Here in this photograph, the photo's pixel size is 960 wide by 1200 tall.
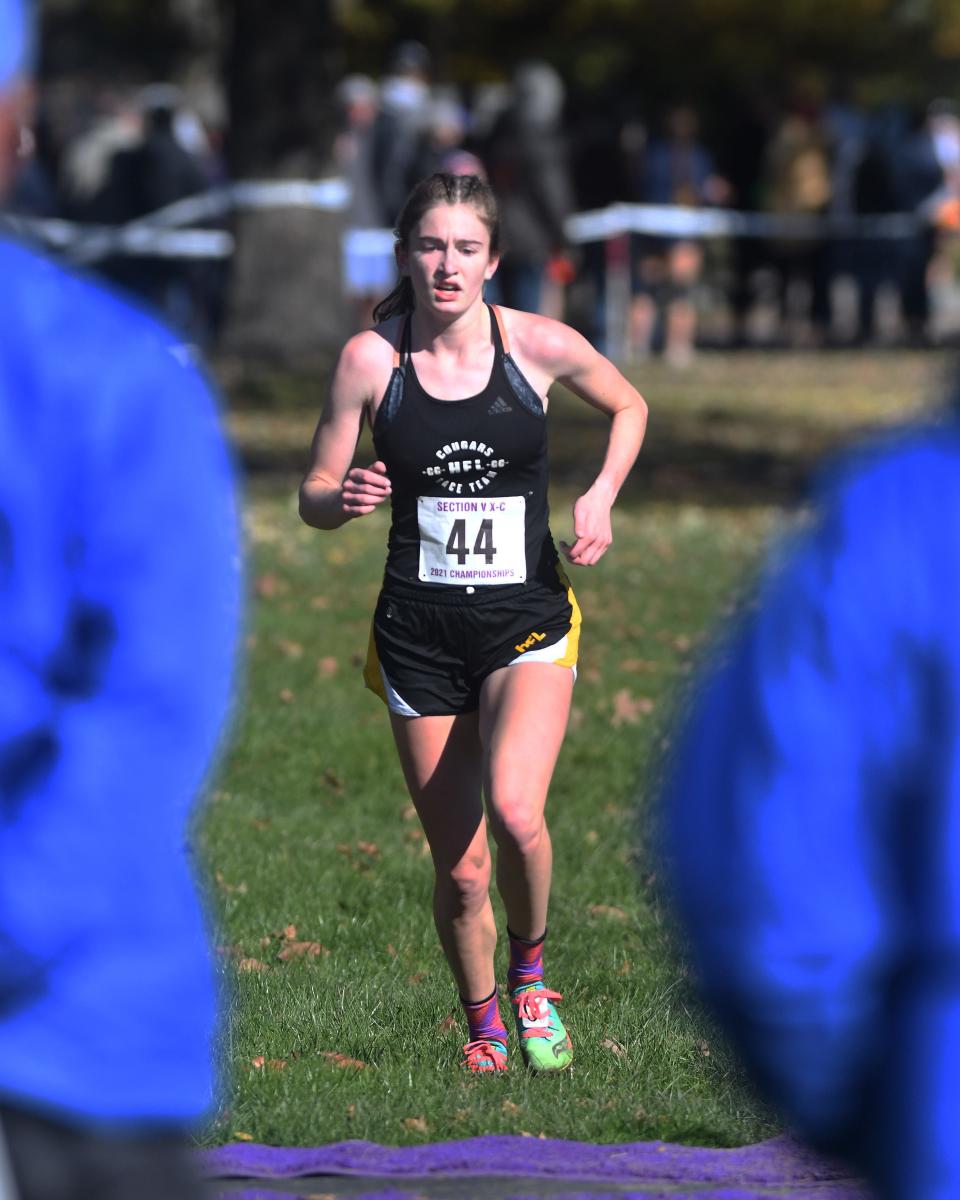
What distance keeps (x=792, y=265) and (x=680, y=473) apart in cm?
1022

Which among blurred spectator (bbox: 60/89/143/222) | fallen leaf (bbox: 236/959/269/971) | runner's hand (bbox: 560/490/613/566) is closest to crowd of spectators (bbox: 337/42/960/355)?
blurred spectator (bbox: 60/89/143/222)

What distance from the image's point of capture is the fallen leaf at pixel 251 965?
614 cm

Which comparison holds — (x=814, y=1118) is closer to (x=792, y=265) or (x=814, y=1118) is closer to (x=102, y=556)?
(x=102, y=556)

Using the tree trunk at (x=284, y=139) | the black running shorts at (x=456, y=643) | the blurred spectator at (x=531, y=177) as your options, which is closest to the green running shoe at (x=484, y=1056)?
the black running shorts at (x=456, y=643)

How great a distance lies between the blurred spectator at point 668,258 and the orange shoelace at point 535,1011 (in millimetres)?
17777

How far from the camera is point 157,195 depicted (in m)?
21.7

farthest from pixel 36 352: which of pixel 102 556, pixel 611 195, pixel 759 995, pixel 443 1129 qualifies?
pixel 611 195

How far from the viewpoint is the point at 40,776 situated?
2.10 m

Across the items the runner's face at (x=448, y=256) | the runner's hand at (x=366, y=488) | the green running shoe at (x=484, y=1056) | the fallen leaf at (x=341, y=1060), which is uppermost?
the runner's face at (x=448, y=256)

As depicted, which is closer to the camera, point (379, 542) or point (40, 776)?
point (40, 776)

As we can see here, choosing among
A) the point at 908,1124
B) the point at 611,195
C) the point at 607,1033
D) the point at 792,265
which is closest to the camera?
the point at 908,1124

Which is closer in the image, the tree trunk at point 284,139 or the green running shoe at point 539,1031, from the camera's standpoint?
the green running shoe at point 539,1031

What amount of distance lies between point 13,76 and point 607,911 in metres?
4.90

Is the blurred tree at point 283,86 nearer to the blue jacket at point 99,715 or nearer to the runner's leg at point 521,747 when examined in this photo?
the runner's leg at point 521,747
